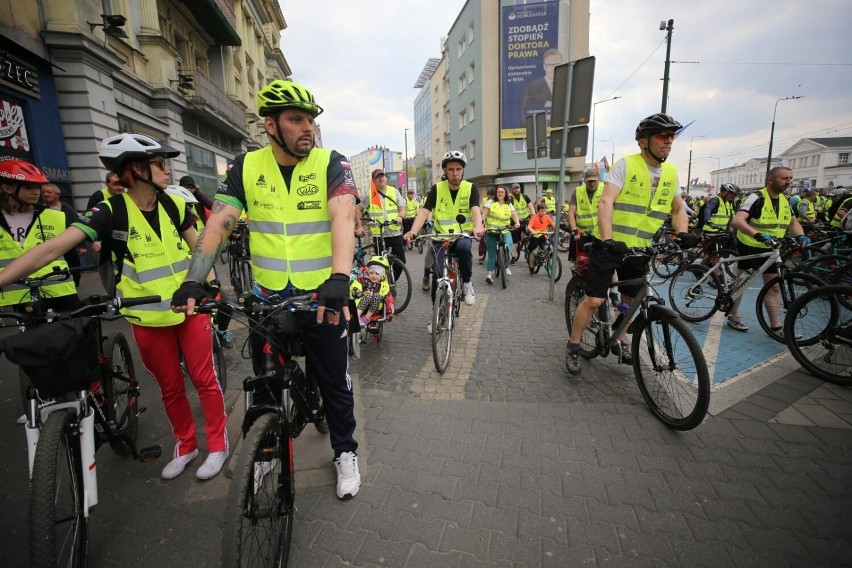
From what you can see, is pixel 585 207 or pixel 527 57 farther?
pixel 527 57

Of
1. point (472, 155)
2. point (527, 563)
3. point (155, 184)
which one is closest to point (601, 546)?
point (527, 563)

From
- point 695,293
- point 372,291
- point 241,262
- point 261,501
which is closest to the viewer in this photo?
point 261,501

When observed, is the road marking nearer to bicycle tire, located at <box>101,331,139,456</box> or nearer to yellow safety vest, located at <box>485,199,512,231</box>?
bicycle tire, located at <box>101,331,139,456</box>

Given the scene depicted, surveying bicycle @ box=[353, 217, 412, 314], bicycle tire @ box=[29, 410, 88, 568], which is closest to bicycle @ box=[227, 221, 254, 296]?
bicycle @ box=[353, 217, 412, 314]

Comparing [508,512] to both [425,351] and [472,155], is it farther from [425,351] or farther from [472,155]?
[472,155]

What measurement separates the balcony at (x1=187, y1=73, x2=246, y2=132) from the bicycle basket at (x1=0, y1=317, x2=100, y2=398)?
16178mm

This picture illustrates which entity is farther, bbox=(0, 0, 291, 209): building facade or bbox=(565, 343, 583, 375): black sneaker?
bbox=(0, 0, 291, 209): building facade

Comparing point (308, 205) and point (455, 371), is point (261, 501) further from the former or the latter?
point (455, 371)

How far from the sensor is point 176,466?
8.86 feet

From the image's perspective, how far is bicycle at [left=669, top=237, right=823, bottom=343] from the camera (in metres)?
4.71

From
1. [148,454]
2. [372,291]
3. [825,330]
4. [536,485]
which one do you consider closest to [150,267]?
[148,454]

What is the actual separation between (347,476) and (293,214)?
1.60 metres

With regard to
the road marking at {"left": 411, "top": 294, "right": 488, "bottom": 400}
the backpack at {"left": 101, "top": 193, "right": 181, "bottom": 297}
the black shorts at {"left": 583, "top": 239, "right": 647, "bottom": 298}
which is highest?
the backpack at {"left": 101, "top": 193, "right": 181, "bottom": 297}

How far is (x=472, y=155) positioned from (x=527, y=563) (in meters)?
35.6
